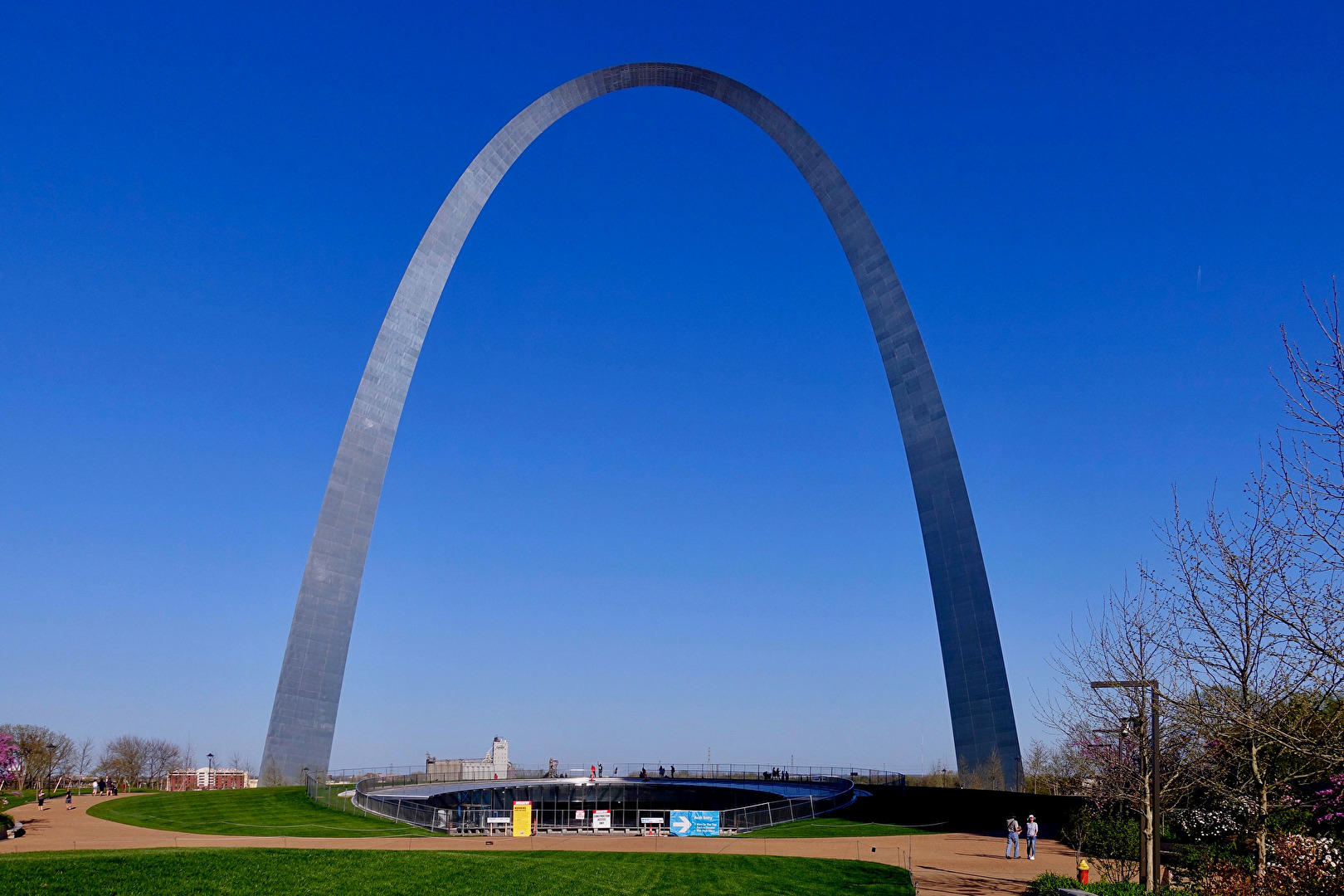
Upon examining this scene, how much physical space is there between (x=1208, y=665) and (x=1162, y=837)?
15.5 m

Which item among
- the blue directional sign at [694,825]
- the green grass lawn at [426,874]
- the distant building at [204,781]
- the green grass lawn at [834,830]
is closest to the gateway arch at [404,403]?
the green grass lawn at [834,830]

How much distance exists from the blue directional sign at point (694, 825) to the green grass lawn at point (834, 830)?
1.23 m

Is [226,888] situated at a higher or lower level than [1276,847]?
lower

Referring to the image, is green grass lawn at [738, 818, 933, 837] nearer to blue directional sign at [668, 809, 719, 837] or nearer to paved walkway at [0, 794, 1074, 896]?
paved walkway at [0, 794, 1074, 896]

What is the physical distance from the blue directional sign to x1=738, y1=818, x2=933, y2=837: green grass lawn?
4.02ft

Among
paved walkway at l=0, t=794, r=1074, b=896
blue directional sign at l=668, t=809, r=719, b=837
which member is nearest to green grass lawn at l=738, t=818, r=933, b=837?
paved walkway at l=0, t=794, r=1074, b=896

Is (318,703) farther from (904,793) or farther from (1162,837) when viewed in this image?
(1162,837)

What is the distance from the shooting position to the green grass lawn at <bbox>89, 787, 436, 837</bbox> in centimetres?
2997

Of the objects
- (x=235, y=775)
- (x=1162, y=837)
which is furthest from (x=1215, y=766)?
(x=235, y=775)

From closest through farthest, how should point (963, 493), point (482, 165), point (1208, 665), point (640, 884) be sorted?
point (1208, 665)
point (640, 884)
point (963, 493)
point (482, 165)

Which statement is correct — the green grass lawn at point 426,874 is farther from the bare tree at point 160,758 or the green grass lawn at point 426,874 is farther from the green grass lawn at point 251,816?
the bare tree at point 160,758

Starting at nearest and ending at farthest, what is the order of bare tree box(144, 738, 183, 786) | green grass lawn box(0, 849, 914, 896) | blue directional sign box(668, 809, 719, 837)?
1. green grass lawn box(0, 849, 914, 896)
2. blue directional sign box(668, 809, 719, 837)
3. bare tree box(144, 738, 183, 786)

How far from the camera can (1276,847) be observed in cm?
1370

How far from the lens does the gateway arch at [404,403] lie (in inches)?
1608
